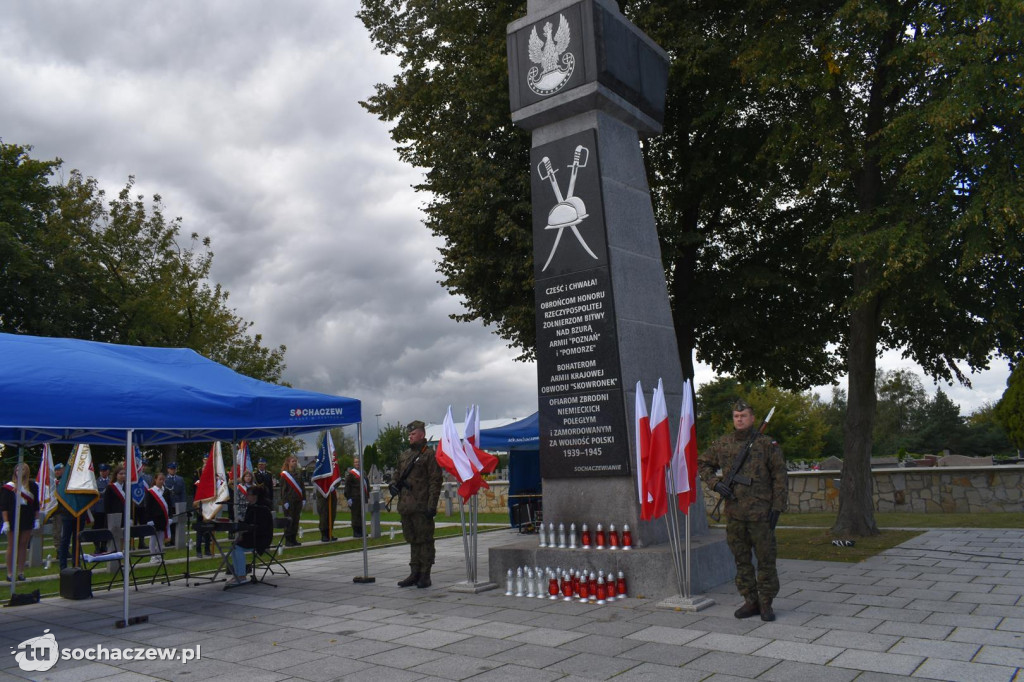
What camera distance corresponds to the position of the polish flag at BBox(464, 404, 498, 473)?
9086 millimetres

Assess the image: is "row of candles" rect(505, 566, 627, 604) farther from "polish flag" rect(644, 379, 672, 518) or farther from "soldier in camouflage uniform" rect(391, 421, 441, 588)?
"soldier in camouflage uniform" rect(391, 421, 441, 588)

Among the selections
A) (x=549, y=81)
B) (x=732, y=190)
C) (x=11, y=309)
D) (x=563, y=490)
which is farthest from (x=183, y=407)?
(x=11, y=309)

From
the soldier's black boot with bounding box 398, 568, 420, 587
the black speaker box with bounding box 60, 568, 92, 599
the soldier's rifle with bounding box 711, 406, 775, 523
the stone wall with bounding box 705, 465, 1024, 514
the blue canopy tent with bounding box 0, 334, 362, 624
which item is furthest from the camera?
the stone wall with bounding box 705, 465, 1024, 514

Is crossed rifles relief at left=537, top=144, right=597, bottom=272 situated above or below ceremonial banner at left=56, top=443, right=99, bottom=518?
above

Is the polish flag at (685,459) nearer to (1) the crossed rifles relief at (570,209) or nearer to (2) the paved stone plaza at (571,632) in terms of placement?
(2) the paved stone plaza at (571,632)

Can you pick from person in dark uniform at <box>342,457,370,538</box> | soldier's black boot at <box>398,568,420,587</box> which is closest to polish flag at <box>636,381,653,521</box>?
soldier's black boot at <box>398,568,420,587</box>

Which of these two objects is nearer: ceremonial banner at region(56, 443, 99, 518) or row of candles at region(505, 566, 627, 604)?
row of candles at region(505, 566, 627, 604)

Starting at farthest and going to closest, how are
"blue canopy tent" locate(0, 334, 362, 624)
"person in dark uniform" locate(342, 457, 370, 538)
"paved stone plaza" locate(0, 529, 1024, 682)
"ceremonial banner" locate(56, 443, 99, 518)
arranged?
1. "person in dark uniform" locate(342, 457, 370, 538)
2. "ceremonial banner" locate(56, 443, 99, 518)
3. "blue canopy tent" locate(0, 334, 362, 624)
4. "paved stone plaza" locate(0, 529, 1024, 682)

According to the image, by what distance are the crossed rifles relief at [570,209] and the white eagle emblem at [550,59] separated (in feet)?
3.32

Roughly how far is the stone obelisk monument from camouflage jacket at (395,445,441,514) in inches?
46.0

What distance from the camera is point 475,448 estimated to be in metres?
9.20

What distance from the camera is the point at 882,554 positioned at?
1086 cm

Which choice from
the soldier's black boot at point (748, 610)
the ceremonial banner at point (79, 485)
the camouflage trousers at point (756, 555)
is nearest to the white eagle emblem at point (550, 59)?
the camouflage trousers at point (756, 555)

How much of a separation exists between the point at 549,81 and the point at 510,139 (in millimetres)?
6461
